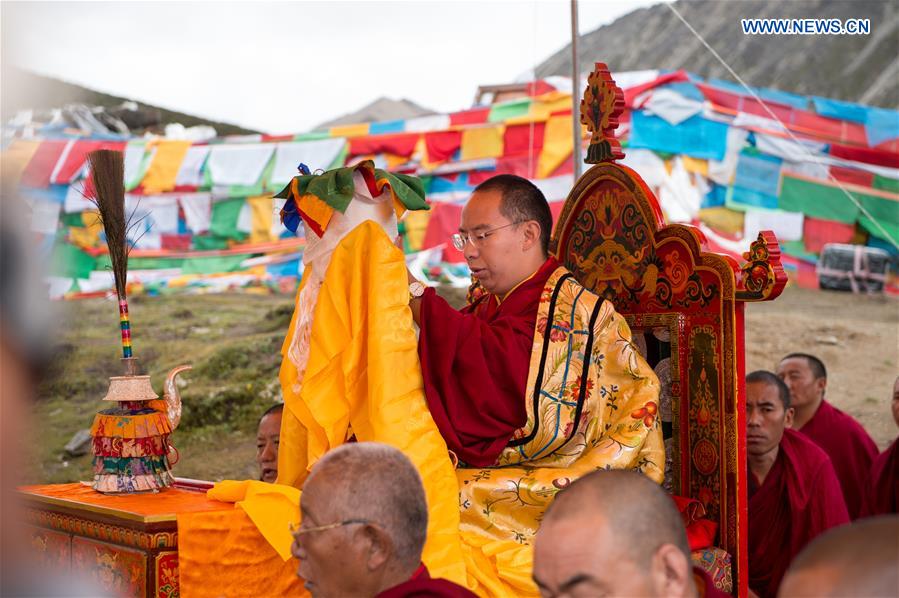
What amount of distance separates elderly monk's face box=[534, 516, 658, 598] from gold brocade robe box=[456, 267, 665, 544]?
1531 millimetres

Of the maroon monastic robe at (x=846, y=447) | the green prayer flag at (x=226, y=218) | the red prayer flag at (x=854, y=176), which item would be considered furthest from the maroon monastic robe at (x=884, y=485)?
the green prayer flag at (x=226, y=218)

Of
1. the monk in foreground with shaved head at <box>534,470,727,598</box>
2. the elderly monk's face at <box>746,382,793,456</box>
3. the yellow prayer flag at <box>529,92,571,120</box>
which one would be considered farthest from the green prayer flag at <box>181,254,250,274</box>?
the monk in foreground with shaved head at <box>534,470,727,598</box>

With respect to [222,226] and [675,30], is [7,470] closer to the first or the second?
[222,226]

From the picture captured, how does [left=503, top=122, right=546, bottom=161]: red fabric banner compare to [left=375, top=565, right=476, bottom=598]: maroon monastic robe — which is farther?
[left=503, top=122, right=546, bottom=161]: red fabric banner

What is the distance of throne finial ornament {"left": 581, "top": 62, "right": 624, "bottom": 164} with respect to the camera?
409cm

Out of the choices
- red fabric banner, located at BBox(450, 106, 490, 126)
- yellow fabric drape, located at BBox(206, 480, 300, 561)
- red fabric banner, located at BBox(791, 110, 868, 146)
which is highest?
red fabric banner, located at BBox(450, 106, 490, 126)

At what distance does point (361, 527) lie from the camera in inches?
85.0

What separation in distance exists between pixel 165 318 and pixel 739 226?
571cm

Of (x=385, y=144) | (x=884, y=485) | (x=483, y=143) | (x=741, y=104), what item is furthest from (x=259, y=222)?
(x=884, y=485)

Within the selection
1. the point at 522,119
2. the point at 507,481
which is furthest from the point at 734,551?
the point at 522,119

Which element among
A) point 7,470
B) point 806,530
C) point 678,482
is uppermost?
point 7,470

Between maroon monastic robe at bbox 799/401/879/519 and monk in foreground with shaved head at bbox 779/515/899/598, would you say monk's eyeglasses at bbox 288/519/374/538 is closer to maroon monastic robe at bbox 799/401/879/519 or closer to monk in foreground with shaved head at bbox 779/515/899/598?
monk in foreground with shaved head at bbox 779/515/899/598

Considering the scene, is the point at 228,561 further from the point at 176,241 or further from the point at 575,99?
the point at 176,241

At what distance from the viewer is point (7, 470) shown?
99 cm
